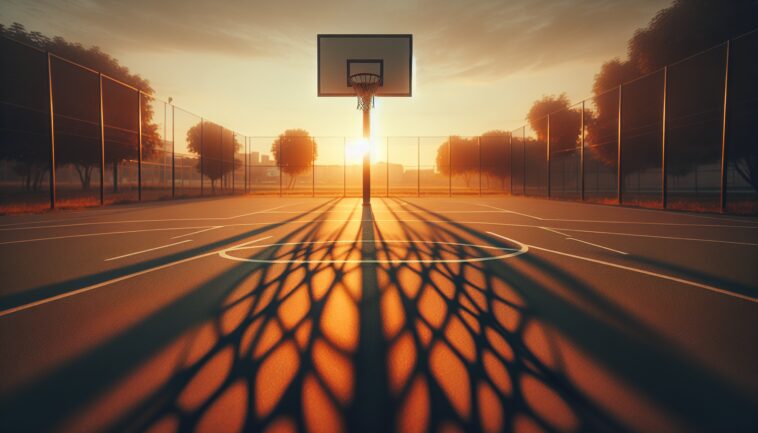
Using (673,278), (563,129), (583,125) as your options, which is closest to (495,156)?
(563,129)

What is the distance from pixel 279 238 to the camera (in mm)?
8328

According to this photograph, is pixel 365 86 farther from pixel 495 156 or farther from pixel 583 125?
pixel 495 156

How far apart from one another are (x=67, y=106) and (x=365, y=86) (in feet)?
58.6

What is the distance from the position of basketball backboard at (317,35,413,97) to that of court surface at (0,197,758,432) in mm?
13624

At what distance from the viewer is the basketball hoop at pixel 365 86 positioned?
59.0 feet

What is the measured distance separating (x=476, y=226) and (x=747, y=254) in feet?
17.8

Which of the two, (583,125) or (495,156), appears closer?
(583,125)

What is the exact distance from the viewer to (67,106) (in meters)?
23.4

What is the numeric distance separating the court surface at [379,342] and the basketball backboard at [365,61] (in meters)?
13.6

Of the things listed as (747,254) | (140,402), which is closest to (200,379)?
(140,402)

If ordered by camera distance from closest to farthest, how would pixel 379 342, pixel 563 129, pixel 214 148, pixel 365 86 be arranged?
1. pixel 379 342
2. pixel 365 86
3. pixel 563 129
4. pixel 214 148

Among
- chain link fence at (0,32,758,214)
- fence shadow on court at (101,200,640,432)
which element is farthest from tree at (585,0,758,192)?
fence shadow on court at (101,200,640,432)

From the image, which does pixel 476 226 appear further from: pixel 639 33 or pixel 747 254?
pixel 639 33

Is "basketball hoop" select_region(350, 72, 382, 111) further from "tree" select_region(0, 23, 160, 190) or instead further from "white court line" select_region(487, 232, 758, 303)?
"white court line" select_region(487, 232, 758, 303)
